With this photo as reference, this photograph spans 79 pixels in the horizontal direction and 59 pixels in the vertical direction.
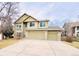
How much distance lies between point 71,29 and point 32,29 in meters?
0.79

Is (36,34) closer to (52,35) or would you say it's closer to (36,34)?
(36,34)

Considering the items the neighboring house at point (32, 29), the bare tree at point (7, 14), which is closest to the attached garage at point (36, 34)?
the neighboring house at point (32, 29)

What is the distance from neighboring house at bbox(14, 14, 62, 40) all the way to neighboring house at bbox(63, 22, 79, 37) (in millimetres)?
124

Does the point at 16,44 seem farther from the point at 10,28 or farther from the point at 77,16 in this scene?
the point at 77,16

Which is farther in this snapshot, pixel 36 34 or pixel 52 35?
pixel 36 34

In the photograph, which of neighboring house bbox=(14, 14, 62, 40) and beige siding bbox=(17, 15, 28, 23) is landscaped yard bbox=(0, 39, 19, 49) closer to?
neighboring house bbox=(14, 14, 62, 40)

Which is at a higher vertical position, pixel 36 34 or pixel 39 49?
pixel 36 34

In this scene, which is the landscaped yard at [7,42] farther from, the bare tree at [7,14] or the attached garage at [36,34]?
the attached garage at [36,34]

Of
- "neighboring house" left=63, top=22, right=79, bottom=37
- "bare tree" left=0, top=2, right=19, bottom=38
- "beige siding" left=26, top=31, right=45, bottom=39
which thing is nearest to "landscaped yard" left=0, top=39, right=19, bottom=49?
"bare tree" left=0, top=2, right=19, bottom=38

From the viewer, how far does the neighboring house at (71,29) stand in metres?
4.06

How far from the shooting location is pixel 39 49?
4.04 m

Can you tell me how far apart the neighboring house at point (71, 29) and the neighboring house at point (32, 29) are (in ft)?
0.41

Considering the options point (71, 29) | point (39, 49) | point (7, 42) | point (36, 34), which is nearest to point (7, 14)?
point (7, 42)

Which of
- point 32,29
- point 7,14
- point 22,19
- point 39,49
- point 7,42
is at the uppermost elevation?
point 7,14
